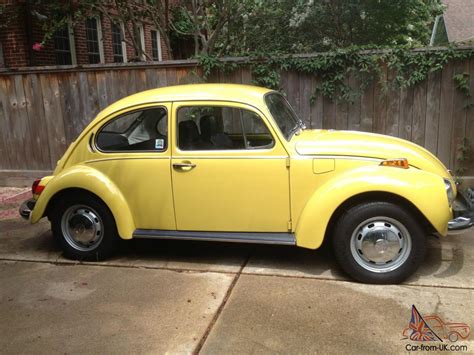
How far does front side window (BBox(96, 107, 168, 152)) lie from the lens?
466cm

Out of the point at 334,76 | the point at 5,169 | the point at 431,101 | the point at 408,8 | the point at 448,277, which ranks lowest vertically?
the point at 448,277

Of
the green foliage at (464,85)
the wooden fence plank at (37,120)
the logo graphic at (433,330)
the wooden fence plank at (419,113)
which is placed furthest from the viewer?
the wooden fence plank at (37,120)

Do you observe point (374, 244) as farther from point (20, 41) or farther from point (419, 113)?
point (20, 41)

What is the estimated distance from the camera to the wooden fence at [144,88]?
6.72m

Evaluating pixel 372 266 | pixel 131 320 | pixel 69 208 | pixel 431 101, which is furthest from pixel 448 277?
pixel 69 208

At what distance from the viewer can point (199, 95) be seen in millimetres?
4609

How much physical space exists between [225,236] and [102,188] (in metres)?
1.33

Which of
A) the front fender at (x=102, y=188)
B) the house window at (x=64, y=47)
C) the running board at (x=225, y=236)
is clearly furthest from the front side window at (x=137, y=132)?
the house window at (x=64, y=47)

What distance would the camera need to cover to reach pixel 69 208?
4941 mm

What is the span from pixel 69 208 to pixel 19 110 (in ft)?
13.0

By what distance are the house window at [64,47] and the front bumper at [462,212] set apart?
30.8 feet

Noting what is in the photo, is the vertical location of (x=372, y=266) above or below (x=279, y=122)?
below

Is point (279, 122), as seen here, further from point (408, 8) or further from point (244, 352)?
point (408, 8)

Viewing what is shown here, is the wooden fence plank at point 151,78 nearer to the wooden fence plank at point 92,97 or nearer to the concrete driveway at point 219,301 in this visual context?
the wooden fence plank at point 92,97
